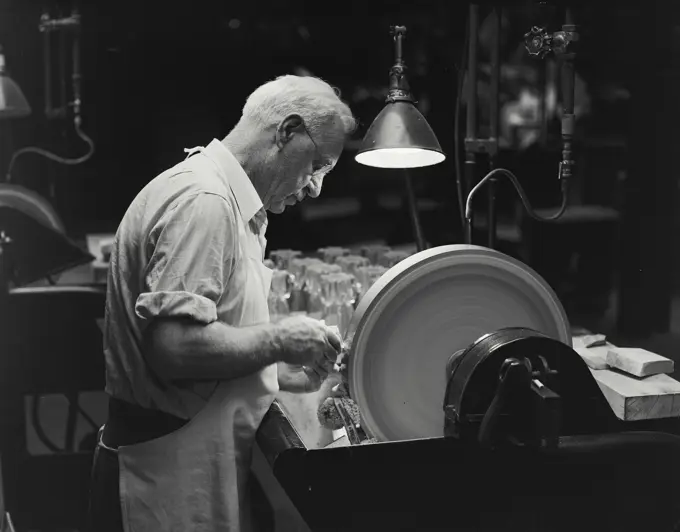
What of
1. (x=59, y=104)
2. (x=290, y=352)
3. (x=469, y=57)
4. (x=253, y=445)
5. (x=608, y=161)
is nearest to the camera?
(x=290, y=352)

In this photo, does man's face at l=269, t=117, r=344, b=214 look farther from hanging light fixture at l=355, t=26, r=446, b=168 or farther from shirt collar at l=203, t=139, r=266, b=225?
hanging light fixture at l=355, t=26, r=446, b=168

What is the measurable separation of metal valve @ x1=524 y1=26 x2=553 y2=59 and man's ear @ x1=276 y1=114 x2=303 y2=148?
0.69m

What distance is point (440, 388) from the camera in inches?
56.7

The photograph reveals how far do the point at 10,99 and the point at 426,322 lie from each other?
4.84 ft

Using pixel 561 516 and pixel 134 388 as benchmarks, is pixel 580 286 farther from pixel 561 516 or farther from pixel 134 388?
pixel 134 388

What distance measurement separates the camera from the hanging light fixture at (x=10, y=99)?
2.15m

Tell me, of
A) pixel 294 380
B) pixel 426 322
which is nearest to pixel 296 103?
pixel 426 322

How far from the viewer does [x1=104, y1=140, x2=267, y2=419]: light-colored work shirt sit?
50.4 inches

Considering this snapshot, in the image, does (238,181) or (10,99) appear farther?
(10,99)

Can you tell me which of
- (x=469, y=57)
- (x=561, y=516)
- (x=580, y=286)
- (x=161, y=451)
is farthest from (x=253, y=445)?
(x=580, y=286)

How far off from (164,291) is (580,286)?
5.31ft

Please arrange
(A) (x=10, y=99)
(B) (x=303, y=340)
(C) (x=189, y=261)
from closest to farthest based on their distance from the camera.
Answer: (C) (x=189, y=261) < (B) (x=303, y=340) < (A) (x=10, y=99)

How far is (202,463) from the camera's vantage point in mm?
1480

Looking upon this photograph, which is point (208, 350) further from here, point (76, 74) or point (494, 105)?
point (76, 74)
